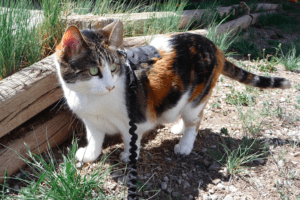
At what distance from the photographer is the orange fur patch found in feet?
6.32

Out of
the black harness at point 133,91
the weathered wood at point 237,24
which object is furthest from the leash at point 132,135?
the weathered wood at point 237,24

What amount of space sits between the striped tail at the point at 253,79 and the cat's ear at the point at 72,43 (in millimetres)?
1316

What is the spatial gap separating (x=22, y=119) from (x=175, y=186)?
4.09 ft

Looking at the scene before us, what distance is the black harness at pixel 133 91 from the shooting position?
1644 millimetres

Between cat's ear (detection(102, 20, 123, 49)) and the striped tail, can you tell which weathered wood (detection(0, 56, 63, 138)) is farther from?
the striped tail

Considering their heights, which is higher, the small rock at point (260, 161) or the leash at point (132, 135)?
the leash at point (132, 135)

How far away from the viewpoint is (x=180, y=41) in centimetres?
206

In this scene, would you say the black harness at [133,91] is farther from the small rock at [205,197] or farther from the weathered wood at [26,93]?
the weathered wood at [26,93]

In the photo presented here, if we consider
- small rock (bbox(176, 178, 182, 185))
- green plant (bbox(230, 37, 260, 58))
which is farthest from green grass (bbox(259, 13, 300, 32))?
small rock (bbox(176, 178, 182, 185))

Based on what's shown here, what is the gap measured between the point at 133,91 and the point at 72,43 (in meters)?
0.49

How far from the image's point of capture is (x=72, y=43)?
58.7 inches

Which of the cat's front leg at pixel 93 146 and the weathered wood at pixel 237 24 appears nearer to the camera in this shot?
the cat's front leg at pixel 93 146

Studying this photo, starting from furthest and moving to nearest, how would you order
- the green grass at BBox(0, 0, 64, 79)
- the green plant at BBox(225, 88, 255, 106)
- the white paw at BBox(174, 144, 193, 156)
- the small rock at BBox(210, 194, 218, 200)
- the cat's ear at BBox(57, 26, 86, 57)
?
the green plant at BBox(225, 88, 255, 106), the white paw at BBox(174, 144, 193, 156), the green grass at BBox(0, 0, 64, 79), the small rock at BBox(210, 194, 218, 200), the cat's ear at BBox(57, 26, 86, 57)

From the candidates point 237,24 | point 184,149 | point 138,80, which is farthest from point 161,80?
point 237,24
